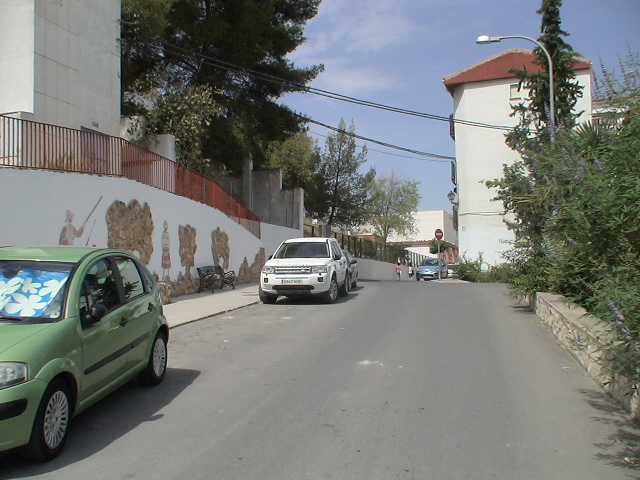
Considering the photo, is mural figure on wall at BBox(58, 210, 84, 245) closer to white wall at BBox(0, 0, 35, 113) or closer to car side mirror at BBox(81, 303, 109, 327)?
white wall at BBox(0, 0, 35, 113)

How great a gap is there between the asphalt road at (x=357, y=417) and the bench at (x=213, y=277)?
8.70 metres

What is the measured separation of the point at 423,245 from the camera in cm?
8312

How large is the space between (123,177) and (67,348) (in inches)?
427

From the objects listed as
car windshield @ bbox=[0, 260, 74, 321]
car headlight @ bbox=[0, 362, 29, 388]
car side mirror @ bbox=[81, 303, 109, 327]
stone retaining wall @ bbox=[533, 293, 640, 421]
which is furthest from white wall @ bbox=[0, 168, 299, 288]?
stone retaining wall @ bbox=[533, 293, 640, 421]

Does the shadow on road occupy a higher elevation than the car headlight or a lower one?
lower

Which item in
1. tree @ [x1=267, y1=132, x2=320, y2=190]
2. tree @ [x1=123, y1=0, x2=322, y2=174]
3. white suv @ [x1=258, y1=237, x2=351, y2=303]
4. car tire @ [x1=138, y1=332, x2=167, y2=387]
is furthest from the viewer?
tree @ [x1=267, y1=132, x2=320, y2=190]

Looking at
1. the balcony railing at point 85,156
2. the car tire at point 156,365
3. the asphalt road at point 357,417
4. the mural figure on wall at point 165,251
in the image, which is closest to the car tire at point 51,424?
the asphalt road at point 357,417

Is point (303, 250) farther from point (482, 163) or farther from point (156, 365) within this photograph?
point (482, 163)

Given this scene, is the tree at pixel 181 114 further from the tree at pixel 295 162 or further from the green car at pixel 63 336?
the green car at pixel 63 336

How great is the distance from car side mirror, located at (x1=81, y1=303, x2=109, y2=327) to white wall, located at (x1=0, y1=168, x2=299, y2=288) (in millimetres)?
7074

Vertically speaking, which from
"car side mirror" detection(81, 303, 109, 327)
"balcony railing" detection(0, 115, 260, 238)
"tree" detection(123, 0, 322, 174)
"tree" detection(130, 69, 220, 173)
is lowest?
"car side mirror" detection(81, 303, 109, 327)

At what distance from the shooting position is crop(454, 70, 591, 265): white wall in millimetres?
37156

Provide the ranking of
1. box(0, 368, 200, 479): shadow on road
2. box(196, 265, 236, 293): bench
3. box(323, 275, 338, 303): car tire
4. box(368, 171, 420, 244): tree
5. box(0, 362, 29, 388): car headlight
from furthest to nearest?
box(368, 171, 420, 244): tree, box(196, 265, 236, 293): bench, box(323, 275, 338, 303): car tire, box(0, 368, 200, 479): shadow on road, box(0, 362, 29, 388): car headlight

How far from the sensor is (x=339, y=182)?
40.3m
